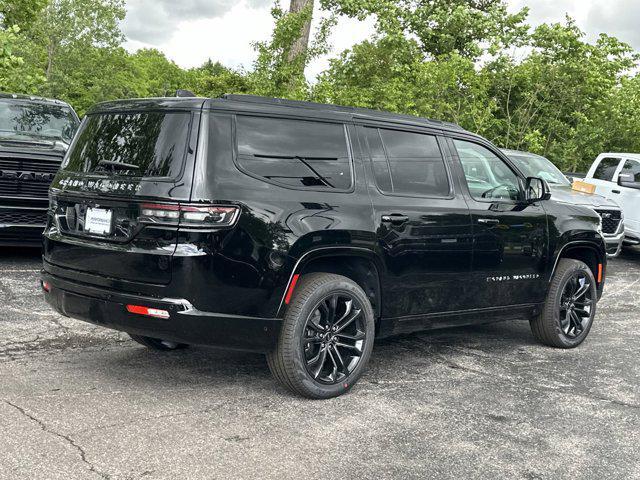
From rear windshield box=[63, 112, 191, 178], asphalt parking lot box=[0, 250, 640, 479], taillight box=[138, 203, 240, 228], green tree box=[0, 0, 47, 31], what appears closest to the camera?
asphalt parking lot box=[0, 250, 640, 479]

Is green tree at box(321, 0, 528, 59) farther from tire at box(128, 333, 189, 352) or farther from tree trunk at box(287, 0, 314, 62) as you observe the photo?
tire at box(128, 333, 189, 352)

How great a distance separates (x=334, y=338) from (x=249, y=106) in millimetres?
1513

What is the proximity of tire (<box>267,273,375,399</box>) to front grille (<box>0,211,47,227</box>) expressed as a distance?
561 cm

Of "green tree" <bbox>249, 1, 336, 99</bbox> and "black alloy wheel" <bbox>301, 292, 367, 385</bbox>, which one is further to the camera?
"green tree" <bbox>249, 1, 336, 99</bbox>

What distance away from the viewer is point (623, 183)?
46.4ft

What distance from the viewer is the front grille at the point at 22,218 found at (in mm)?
9617

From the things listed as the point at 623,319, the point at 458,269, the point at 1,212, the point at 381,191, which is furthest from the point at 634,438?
the point at 1,212

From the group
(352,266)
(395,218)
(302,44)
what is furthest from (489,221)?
(302,44)

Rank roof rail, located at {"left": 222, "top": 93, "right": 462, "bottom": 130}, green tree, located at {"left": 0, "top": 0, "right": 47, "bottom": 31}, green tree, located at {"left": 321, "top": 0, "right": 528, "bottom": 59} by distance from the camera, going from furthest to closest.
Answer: green tree, located at {"left": 0, "top": 0, "right": 47, "bottom": 31}, green tree, located at {"left": 321, "top": 0, "right": 528, "bottom": 59}, roof rail, located at {"left": 222, "top": 93, "right": 462, "bottom": 130}

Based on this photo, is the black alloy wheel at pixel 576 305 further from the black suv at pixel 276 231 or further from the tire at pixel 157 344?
the tire at pixel 157 344

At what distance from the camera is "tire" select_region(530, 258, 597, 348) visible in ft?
22.4

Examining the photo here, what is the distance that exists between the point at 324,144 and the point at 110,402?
2034 millimetres

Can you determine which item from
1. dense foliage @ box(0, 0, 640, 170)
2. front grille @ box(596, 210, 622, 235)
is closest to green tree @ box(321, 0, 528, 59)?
dense foliage @ box(0, 0, 640, 170)

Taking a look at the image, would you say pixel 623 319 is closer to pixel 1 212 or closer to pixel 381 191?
pixel 381 191
